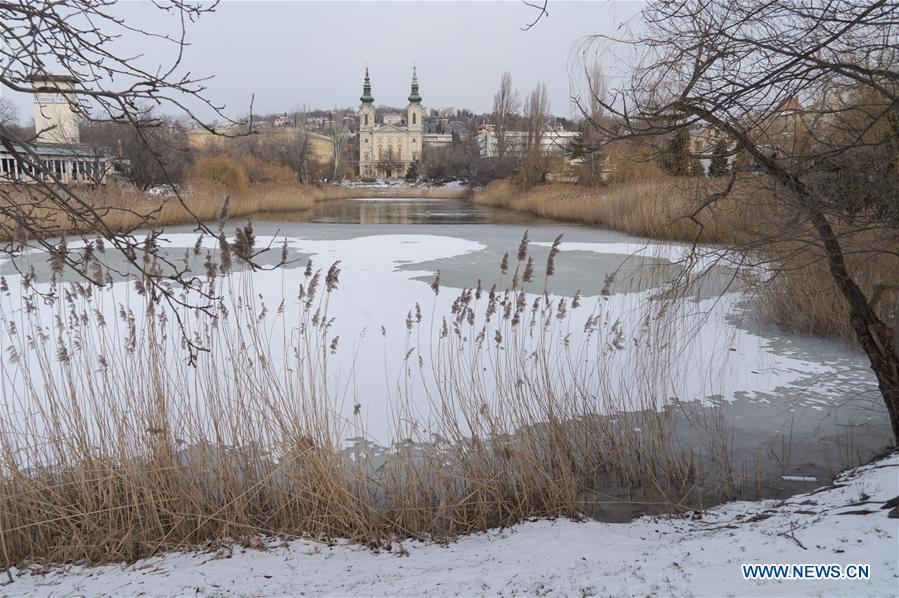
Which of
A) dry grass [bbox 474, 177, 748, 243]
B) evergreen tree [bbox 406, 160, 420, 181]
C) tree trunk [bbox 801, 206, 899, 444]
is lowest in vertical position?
tree trunk [bbox 801, 206, 899, 444]

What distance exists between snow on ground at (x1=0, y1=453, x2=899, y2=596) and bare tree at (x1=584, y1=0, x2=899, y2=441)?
0.99 m

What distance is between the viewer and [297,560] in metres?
2.34

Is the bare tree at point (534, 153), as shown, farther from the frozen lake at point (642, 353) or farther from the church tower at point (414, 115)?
the church tower at point (414, 115)

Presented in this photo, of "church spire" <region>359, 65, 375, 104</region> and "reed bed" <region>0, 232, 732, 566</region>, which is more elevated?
"church spire" <region>359, 65, 375, 104</region>

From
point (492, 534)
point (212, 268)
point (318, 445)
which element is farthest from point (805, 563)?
point (212, 268)

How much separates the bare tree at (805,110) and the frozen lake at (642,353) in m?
0.53

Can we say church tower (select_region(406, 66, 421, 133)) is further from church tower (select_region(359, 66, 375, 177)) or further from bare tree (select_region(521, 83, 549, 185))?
bare tree (select_region(521, 83, 549, 185))

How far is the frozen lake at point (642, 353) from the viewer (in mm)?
3410

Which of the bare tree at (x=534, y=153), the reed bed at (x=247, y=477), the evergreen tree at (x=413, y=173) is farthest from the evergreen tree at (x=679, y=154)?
the evergreen tree at (x=413, y=173)

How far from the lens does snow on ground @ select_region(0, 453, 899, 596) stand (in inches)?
72.9

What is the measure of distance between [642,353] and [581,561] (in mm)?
1977

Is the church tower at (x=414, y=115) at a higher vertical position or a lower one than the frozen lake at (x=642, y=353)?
higher

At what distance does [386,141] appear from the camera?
284ft

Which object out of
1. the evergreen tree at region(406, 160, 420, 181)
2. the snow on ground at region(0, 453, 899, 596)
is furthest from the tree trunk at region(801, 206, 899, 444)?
the evergreen tree at region(406, 160, 420, 181)
